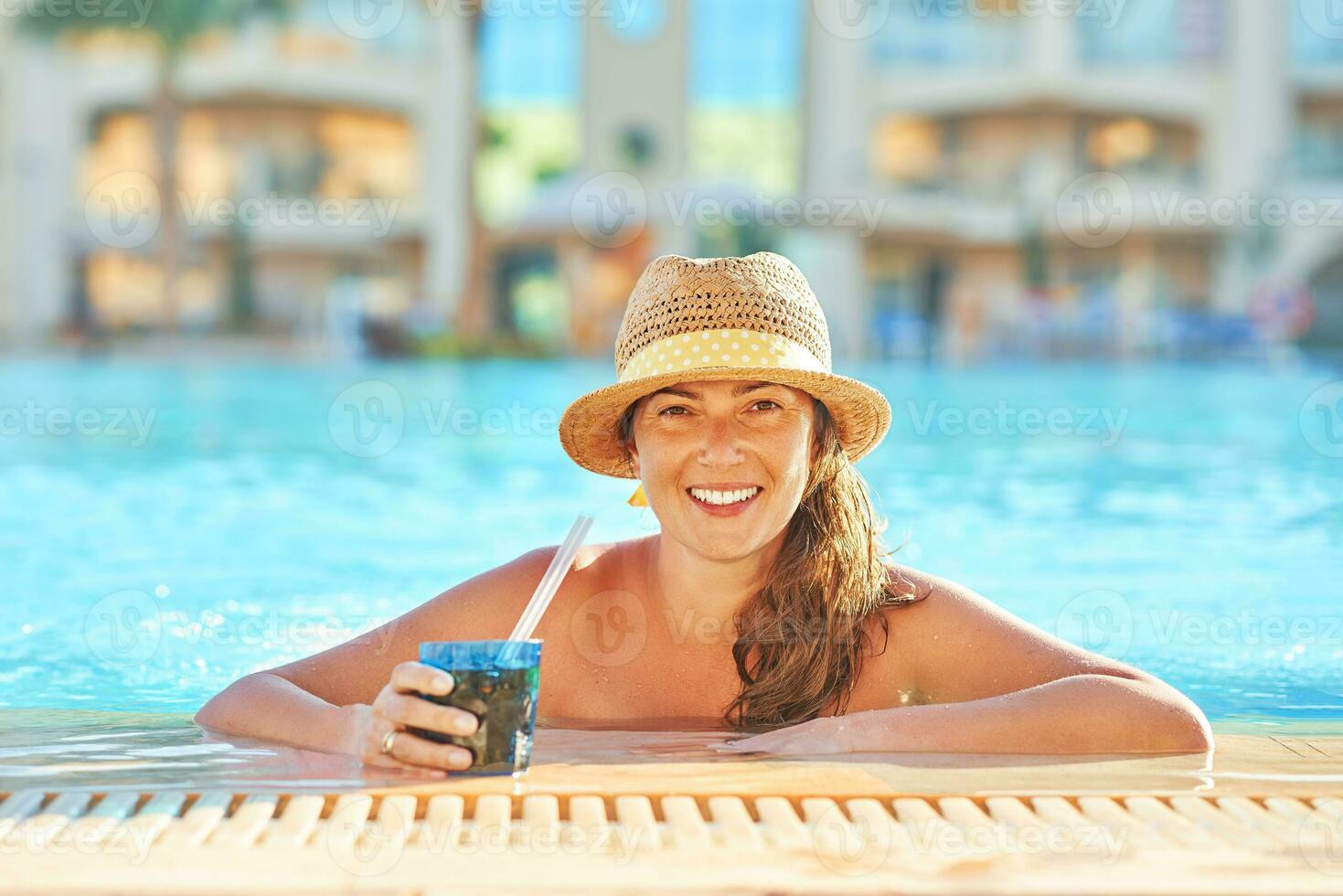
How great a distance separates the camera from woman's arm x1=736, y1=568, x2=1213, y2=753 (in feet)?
7.67

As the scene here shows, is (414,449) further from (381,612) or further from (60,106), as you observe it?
(60,106)

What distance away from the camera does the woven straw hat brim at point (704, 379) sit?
7.75ft

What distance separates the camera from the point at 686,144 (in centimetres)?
2883

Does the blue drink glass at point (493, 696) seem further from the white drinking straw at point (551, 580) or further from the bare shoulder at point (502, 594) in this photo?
the bare shoulder at point (502, 594)

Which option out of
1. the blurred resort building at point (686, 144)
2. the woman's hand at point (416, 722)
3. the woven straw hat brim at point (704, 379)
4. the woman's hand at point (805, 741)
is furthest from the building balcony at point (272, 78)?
the woman's hand at point (416, 722)

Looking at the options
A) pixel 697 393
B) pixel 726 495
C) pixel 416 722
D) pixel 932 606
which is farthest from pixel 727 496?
pixel 416 722

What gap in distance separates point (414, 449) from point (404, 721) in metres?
8.01

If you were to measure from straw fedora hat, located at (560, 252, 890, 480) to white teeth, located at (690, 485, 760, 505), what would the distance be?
166 millimetres

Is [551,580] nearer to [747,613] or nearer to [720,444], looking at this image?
[720,444]

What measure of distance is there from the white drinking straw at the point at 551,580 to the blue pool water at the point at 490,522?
30.7 inches

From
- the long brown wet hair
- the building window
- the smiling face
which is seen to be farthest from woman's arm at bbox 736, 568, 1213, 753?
the building window

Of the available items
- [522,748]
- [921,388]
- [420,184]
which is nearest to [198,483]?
[522,748]

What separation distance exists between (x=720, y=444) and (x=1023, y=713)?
1.92ft

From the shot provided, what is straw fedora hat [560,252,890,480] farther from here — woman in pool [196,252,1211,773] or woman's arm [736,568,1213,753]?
woman's arm [736,568,1213,753]
